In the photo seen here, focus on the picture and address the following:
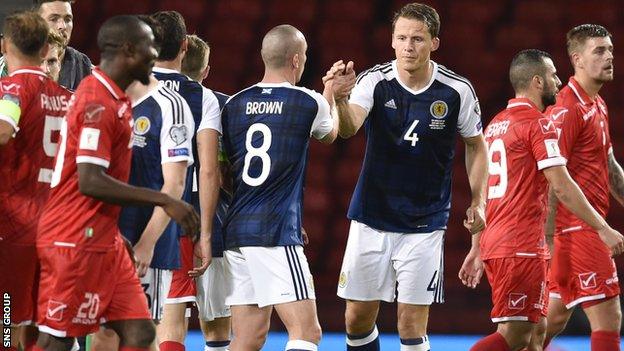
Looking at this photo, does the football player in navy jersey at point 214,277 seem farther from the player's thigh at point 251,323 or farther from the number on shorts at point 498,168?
the number on shorts at point 498,168

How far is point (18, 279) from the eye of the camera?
194 inches

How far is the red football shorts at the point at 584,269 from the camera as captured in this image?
6359 mm

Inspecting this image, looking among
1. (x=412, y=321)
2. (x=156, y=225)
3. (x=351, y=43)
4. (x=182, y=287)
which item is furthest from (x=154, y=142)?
(x=351, y=43)

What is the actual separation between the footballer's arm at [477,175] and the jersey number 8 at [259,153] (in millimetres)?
1308

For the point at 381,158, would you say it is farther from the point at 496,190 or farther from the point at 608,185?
the point at 608,185

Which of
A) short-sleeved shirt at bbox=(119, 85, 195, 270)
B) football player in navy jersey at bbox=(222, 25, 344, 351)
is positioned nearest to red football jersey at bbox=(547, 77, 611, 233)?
football player in navy jersey at bbox=(222, 25, 344, 351)

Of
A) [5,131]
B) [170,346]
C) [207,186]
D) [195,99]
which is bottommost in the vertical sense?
[170,346]

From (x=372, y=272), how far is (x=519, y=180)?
3.03 ft

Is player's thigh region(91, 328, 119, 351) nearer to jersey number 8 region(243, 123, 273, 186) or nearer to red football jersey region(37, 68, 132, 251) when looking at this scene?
red football jersey region(37, 68, 132, 251)

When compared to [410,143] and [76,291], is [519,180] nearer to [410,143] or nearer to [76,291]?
[410,143]

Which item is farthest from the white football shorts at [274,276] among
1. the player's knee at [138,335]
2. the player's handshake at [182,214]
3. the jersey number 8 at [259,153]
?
the player's handshake at [182,214]

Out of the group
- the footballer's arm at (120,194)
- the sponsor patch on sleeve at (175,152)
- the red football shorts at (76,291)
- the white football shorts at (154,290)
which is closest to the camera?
the footballer's arm at (120,194)

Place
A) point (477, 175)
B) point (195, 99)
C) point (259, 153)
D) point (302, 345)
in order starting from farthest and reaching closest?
1. point (477, 175)
2. point (195, 99)
3. point (259, 153)
4. point (302, 345)

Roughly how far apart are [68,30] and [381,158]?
6.21 feet
